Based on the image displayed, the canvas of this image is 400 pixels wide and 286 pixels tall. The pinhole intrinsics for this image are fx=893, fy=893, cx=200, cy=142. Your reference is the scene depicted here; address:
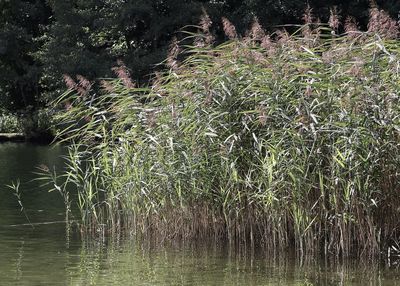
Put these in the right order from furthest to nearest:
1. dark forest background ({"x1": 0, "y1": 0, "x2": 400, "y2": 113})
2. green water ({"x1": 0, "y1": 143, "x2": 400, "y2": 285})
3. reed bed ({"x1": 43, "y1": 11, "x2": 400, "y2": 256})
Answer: dark forest background ({"x1": 0, "y1": 0, "x2": 400, "y2": 113}), reed bed ({"x1": 43, "y1": 11, "x2": 400, "y2": 256}), green water ({"x1": 0, "y1": 143, "x2": 400, "y2": 285})

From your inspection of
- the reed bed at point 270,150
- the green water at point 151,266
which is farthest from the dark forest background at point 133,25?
the green water at point 151,266

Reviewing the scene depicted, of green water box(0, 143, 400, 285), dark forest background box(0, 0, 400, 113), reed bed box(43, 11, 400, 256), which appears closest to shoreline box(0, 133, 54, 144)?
dark forest background box(0, 0, 400, 113)

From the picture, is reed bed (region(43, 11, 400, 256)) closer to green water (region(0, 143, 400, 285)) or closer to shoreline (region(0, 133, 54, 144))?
green water (region(0, 143, 400, 285))

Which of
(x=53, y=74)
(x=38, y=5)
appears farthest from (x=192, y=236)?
(x=38, y=5)

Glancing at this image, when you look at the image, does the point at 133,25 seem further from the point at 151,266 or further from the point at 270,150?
the point at 151,266

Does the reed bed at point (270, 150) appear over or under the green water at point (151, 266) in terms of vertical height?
over

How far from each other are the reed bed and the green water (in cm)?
34

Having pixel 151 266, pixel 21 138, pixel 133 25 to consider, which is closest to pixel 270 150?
pixel 151 266

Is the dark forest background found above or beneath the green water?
above

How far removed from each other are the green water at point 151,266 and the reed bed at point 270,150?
34 cm

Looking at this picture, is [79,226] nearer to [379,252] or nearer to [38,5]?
[379,252]

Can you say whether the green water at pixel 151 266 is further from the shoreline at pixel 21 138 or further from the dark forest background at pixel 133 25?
the shoreline at pixel 21 138

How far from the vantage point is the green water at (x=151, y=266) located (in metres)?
7.91

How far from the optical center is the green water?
26.0 ft
